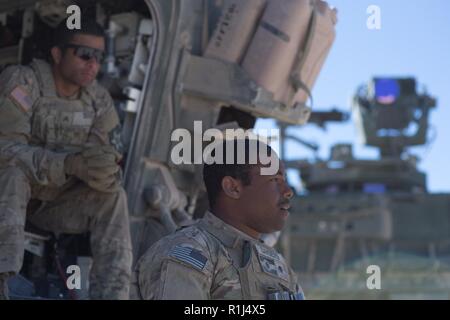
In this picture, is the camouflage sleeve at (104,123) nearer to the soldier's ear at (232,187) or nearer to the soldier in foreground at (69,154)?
the soldier in foreground at (69,154)

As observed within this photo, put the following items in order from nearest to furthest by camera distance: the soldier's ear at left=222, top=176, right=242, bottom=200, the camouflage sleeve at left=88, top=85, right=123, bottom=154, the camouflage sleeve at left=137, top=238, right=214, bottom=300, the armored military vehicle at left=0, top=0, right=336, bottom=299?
the camouflage sleeve at left=137, top=238, right=214, bottom=300 → the soldier's ear at left=222, top=176, right=242, bottom=200 → the camouflage sleeve at left=88, top=85, right=123, bottom=154 → the armored military vehicle at left=0, top=0, right=336, bottom=299

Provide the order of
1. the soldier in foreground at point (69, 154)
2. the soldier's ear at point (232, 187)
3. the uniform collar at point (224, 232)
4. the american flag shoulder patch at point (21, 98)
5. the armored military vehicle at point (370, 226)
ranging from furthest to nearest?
the armored military vehicle at point (370, 226) < the american flag shoulder patch at point (21, 98) < the soldier in foreground at point (69, 154) < the soldier's ear at point (232, 187) < the uniform collar at point (224, 232)

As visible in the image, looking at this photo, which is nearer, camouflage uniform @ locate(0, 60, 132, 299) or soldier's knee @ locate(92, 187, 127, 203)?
camouflage uniform @ locate(0, 60, 132, 299)

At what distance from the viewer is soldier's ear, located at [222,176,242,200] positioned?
A: 339cm

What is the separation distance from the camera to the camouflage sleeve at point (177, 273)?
3016mm

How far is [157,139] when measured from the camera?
5.87 meters

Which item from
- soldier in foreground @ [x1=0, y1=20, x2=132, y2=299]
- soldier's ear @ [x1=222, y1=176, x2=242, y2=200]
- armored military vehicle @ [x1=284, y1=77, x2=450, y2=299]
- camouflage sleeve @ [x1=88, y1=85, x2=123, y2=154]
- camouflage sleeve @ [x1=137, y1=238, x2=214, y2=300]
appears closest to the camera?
camouflage sleeve @ [x1=137, y1=238, x2=214, y2=300]

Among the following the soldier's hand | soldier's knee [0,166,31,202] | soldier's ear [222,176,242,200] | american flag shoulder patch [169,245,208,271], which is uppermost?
soldier's ear [222,176,242,200]

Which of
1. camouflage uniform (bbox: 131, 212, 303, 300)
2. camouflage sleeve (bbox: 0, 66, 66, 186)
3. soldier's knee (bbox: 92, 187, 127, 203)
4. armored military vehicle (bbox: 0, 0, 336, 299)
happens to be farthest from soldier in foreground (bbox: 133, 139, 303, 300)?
armored military vehicle (bbox: 0, 0, 336, 299)

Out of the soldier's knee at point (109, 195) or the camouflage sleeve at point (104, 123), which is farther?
the camouflage sleeve at point (104, 123)

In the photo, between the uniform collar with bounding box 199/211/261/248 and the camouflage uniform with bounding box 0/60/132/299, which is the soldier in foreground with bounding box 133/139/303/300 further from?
the camouflage uniform with bounding box 0/60/132/299

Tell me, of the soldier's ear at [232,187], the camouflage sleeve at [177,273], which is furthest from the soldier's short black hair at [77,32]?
the camouflage sleeve at [177,273]

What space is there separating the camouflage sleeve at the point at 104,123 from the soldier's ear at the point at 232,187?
2.07 m
